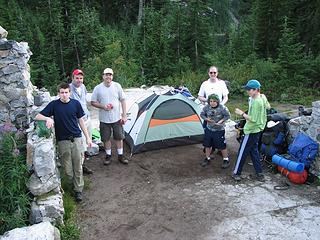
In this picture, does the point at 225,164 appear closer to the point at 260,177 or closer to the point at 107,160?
the point at 260,177

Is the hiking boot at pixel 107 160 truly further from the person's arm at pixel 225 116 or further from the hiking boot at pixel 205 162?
the person's arm at pixel 225 116

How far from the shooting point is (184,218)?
5586 mm

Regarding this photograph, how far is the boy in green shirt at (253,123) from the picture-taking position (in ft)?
20.8

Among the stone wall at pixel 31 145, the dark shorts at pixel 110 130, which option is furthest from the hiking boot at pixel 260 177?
the stone wall at pixel 31 145

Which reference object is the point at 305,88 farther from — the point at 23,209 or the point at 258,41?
the point at 23,209

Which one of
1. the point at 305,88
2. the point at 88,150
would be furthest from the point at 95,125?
the point at 305,88

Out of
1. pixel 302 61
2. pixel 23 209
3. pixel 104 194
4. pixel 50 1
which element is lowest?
pixel 104 194

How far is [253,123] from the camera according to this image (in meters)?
6.41

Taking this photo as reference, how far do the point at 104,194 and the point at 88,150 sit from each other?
1.62 m

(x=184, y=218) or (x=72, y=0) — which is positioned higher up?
(x=72, y=0)

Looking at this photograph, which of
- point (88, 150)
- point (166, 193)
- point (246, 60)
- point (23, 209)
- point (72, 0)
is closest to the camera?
point (23, 209)

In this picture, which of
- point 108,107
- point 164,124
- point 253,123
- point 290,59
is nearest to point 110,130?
point 108,107

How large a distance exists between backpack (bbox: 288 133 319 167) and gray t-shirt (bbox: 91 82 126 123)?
3.29 metres

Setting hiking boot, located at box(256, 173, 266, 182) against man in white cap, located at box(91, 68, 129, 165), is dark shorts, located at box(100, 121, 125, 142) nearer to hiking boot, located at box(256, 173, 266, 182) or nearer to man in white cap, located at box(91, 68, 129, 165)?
man in white cap, located at box(91, 68, 129, 165)
